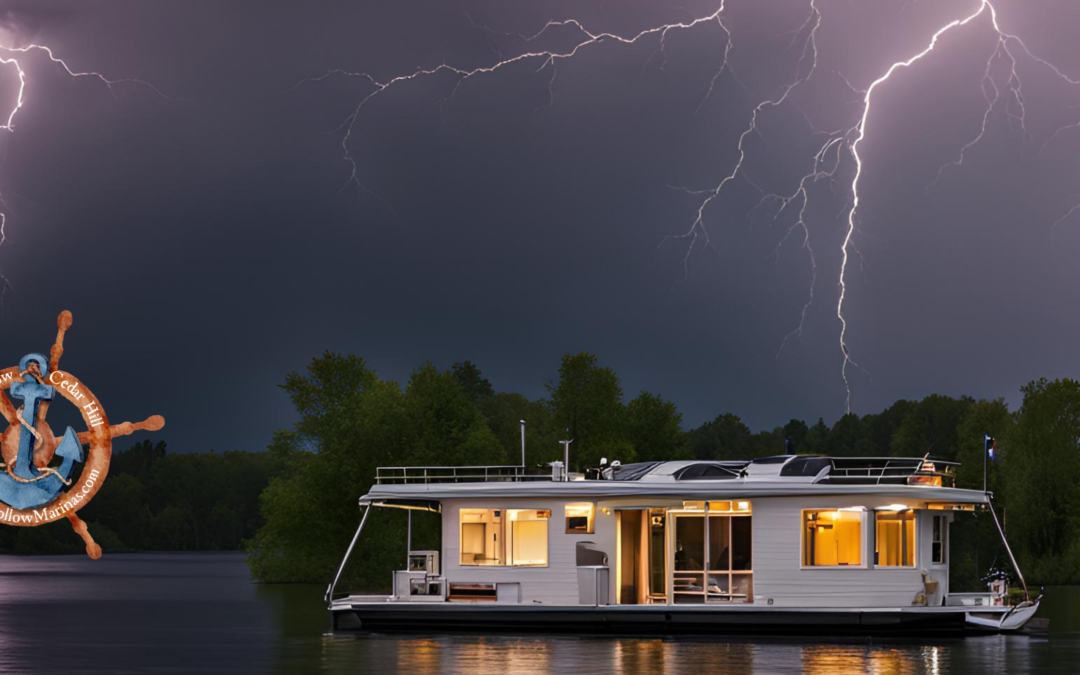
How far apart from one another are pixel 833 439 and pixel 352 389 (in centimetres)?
8969

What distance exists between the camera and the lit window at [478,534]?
125 feet

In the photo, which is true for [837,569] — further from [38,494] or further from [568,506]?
[38,494]

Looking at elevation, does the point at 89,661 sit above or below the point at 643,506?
below

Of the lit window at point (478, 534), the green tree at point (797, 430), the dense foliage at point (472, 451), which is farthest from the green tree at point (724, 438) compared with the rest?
the lit window at point (478, 534)

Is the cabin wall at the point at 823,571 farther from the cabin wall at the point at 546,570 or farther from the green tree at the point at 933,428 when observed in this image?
the green tree at the point at 933,428

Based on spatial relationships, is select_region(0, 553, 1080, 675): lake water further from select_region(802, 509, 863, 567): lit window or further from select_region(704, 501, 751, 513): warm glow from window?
Result: select_region(704, 501, 751, 513): warm glow from window

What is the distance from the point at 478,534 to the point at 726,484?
257 inches

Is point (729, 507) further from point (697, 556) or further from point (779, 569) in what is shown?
point (779, 569)

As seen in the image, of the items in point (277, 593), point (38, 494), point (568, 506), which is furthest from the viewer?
point (277, 593)

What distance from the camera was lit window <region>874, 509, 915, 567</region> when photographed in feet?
115

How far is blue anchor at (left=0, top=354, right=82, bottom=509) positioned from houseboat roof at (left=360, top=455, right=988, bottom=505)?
2103cm

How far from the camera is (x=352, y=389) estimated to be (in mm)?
86438

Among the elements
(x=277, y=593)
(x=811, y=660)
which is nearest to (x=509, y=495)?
(x=811, y=660)

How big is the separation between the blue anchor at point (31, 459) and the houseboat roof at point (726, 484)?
69.0ft
